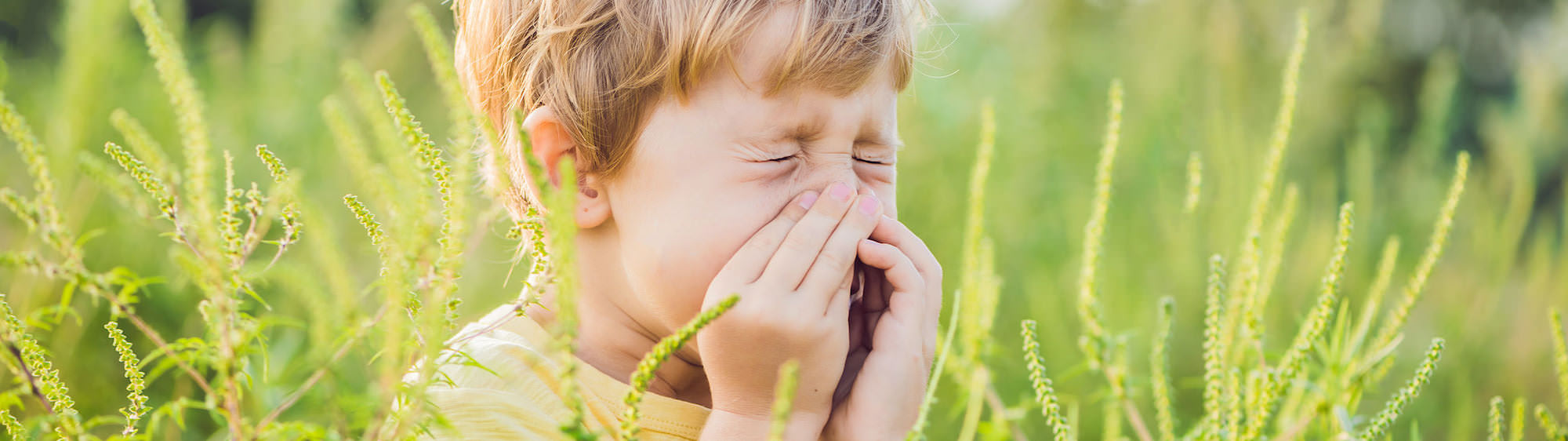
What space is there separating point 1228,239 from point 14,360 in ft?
7.40

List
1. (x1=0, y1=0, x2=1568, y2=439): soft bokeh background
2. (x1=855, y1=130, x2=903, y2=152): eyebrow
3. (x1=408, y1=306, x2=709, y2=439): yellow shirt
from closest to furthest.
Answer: (x1=408, y1=306, x2=709, y2=439): yellow shirt → (x1=855, y1=130, x2=903, y2=152): eyebrow → (x1=0, y1=0, x2=1568, y2=439): soft bokeh background

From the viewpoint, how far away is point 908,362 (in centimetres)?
138

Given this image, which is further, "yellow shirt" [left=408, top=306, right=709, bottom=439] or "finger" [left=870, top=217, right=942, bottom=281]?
"finger" [left=870, top=217, right=942, bottom=281]

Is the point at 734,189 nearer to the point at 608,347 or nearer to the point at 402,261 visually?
the point at 608,347

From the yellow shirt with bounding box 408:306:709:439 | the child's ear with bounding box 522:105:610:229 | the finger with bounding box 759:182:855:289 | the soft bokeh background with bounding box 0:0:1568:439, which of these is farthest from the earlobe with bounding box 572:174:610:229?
the soft bokeh background with bounding box 0:0:1568:439

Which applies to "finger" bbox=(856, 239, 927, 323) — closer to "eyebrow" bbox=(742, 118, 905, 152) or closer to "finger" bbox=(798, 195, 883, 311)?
"finger" bbox=(798, 195, 883, 311)

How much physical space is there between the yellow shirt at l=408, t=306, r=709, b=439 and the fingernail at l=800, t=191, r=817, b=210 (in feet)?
1.00

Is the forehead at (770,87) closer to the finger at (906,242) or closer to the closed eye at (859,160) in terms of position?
the closed eye at (859,160)

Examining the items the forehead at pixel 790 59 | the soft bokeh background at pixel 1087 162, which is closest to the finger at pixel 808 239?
the forehead at pixel 790 59

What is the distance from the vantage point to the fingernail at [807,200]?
4.52ft

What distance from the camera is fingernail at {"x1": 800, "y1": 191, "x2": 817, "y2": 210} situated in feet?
4.52

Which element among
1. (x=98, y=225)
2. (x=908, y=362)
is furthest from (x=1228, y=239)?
(x=98, y=225)

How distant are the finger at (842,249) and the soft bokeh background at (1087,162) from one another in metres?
0.70

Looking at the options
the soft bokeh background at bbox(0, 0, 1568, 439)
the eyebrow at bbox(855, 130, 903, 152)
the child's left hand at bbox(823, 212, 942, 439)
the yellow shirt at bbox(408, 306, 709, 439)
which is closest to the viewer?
the yellow shirt at bbox(408, 306, 709, 439)
